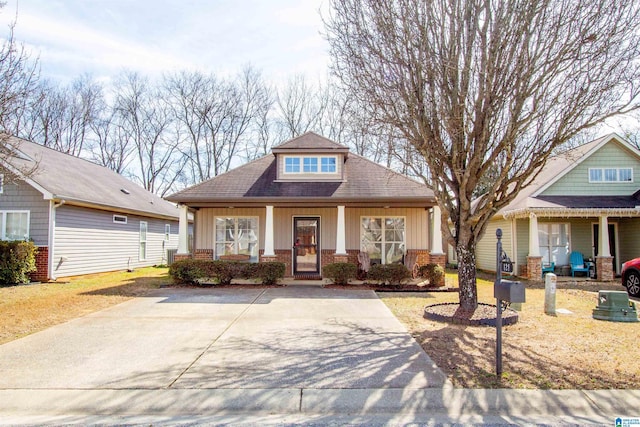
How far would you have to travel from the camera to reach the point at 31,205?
42.4ft

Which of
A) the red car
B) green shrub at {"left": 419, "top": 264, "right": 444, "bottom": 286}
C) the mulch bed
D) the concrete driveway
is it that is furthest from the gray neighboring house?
the red car

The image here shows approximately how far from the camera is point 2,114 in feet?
28.2

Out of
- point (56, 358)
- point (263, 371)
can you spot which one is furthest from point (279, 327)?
point (56, 358)

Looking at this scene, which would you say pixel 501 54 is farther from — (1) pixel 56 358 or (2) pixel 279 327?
(1) pixel 56 358

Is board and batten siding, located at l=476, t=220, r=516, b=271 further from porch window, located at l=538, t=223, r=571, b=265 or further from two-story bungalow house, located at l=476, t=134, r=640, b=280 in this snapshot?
porch window, located at l=538, t=223, r=571, b=265

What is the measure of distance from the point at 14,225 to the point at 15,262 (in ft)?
5.24

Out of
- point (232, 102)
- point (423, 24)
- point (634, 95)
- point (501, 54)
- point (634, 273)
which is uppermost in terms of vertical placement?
point (232, 102)

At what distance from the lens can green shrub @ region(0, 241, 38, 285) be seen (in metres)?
12.1

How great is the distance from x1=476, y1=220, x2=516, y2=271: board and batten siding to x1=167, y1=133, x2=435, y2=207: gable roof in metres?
5.00

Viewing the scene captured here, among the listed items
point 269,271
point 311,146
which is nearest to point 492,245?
point 311,146

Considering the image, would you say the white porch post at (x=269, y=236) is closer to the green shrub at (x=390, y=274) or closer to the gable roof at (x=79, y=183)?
the green shrub at (x=390, y=274)

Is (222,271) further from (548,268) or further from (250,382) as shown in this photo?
(548,268)

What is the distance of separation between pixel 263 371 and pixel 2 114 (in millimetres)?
8457

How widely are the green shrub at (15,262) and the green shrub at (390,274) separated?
10.9m
